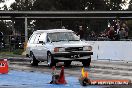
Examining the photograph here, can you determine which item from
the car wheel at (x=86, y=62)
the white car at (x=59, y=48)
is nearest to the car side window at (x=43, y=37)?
the white car at (x=59, y=48)

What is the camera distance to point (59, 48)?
20078 mm

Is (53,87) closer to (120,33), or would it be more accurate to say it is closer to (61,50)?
(61,50)

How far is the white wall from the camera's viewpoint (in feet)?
81.7

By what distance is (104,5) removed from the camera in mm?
95688

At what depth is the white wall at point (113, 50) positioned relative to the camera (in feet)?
81.7

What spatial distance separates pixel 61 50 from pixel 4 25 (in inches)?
2007

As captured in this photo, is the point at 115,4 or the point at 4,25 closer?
the point at 4,25

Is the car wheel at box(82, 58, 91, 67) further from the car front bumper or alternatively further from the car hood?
the car hood

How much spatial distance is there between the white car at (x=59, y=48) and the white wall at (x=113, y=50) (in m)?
4.28

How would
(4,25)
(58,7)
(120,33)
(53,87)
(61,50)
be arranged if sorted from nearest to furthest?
(53,87) < (61,50) < (120,33) < (4,25) < (58,7)

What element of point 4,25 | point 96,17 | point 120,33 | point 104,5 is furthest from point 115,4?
point 120,33

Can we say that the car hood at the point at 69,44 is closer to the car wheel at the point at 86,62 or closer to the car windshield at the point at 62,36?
the car windshield at the point at 62,36

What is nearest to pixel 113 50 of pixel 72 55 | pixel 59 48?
pixel 72 55

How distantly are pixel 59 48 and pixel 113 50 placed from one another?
619 centimetres
